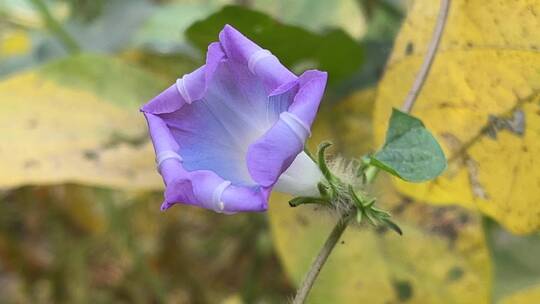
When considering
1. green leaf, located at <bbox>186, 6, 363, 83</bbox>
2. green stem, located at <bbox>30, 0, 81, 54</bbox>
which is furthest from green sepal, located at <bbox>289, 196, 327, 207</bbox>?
green stem, located at <bbox>30, 0, 81, 54</bbox>

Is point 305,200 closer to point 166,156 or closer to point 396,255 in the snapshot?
point 166,156

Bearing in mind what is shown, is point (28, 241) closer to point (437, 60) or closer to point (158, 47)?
point (158, 47)

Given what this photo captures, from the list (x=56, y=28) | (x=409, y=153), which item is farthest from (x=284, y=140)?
(x=56, y=28)

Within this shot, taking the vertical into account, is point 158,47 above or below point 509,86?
above

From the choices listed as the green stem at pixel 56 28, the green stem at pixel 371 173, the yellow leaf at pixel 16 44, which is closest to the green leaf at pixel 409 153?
the green stem at pixel 371 173

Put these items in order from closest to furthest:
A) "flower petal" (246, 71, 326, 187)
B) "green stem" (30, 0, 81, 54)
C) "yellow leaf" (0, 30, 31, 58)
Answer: "flower petal" (246, 71, 326, 187), "green stem" (30, 0, 81, 54), "yellow leaf" (0, 30, 31, 58)

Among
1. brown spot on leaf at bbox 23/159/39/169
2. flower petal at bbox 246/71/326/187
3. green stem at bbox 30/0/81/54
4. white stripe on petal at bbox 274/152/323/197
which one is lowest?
white stripe on petal at bbox 274/152/323/197

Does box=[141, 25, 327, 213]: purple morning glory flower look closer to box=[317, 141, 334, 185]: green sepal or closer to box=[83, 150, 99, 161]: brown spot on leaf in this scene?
box=[317, 141, 334, 185]: green sepal

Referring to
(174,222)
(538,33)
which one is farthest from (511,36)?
(174,222)
